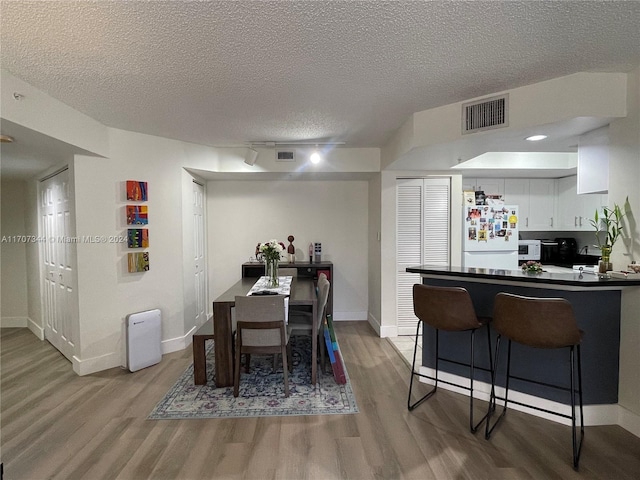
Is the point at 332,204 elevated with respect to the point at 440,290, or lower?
elevated

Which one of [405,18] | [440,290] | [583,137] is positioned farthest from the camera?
[583,137]

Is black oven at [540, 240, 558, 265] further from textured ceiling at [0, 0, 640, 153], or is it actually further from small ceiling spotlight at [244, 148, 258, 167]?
small ceiling spotlight at [244, 148, 258, 167]

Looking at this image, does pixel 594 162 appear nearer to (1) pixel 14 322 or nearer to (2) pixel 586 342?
(2) pixel 586 342

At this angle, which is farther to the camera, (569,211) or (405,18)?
(569,211)

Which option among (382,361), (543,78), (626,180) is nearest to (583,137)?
(626,180)

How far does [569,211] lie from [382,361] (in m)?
3.62

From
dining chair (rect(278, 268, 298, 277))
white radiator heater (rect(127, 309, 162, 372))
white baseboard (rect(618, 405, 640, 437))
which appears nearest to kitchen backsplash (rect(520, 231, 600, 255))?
white baseboard (rect(618, 405, 640, 437))

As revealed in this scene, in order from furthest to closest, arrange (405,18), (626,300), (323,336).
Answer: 1. (323,336)
2. (626,300)
3. (405,18)

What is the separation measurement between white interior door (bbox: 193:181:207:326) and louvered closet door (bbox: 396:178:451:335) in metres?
2.64

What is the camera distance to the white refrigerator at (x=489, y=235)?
3930 mm

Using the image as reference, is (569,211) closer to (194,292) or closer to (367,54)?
(367,54)

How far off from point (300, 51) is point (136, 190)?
238cm

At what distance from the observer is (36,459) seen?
6.23 ft

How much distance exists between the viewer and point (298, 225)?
4.58 metres
